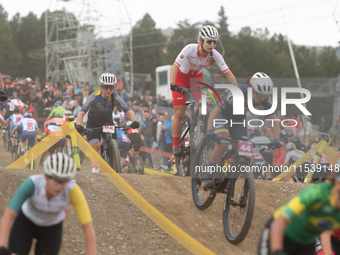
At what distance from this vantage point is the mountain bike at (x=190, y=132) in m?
8.44

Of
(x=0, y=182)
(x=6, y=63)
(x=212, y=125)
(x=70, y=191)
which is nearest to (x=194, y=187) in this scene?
(x=212, y=125)

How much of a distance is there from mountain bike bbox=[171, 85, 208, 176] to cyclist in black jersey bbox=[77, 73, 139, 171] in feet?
3.25

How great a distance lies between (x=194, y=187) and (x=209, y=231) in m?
0.94

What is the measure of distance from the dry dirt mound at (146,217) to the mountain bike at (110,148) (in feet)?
1.23

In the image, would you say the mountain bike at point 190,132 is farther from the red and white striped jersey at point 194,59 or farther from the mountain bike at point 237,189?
the mountain bike at point 237,189

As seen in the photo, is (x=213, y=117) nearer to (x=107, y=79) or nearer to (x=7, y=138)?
(x=107, y=79)

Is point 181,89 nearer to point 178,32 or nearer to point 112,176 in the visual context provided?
point 112,176

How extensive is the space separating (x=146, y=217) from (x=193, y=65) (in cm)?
290

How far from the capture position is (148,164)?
1633cm

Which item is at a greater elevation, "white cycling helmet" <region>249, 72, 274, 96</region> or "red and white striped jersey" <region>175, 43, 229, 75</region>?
"red and white striped jersey" <region>175, 43, 229, 75</region>

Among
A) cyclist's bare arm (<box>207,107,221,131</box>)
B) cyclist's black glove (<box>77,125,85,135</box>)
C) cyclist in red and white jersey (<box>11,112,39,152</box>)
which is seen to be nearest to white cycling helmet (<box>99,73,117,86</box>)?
cyclist's black glove (<box>77,125,85,135</box>)

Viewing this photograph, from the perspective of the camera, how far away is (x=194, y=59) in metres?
8.12

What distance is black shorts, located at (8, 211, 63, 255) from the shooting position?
4.03 m

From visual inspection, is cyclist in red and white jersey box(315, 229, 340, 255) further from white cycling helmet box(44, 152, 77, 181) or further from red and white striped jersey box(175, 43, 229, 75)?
red and white striped jersey box(175, 43, 229, 75)
